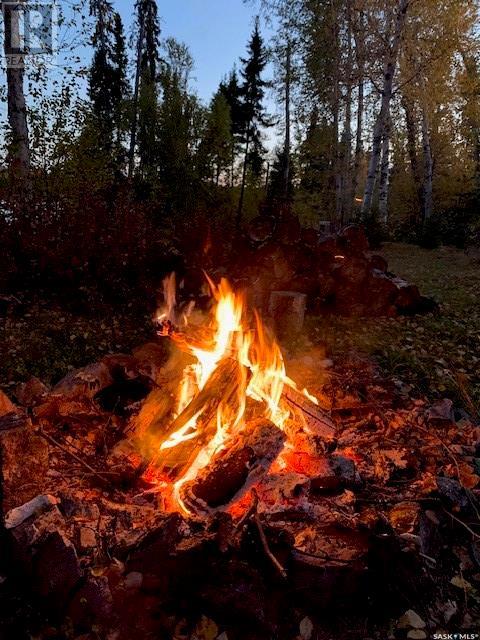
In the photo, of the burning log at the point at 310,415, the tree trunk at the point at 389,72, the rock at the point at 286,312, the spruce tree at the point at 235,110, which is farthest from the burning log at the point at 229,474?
the spruce tree at the point at 235,110

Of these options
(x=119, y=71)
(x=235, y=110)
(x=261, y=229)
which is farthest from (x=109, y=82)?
(x=261, y=229)

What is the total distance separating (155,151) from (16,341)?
75.3ft

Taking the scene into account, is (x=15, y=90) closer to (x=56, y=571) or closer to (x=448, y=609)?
(x=56, y=571)

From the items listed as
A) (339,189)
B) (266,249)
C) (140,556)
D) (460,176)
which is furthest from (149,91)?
(140,556)

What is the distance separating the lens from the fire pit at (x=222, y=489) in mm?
1980

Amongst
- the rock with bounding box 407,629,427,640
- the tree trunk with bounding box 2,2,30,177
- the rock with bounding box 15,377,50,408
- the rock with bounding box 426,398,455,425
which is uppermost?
the tree trunk with bounding box 2,2,30,177

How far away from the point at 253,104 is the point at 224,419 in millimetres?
33068

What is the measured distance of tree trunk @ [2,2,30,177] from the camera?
845 cm

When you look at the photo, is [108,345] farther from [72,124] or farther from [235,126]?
[235,126]

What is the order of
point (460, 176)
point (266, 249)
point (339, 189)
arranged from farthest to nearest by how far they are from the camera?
point (460, 176) < point (339, 189) < point (266, 249)

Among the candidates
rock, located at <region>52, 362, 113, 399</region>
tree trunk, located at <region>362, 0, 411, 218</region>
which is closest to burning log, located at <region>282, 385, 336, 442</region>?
rock, located at <region>52, 362, 113, 399</region>

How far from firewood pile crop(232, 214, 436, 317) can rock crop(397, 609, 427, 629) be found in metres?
3.97

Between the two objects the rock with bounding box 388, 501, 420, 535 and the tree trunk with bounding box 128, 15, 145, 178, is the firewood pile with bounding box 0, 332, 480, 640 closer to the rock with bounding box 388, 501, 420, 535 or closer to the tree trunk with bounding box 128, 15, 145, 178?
the rock with bounding box 388, 501, 420, 535

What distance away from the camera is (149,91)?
25.1m
